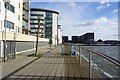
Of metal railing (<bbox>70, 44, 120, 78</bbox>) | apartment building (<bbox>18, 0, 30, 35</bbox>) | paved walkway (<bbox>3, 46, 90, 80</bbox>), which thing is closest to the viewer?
metal railing (<bbox>70, 44, 120, 78</bbox>)

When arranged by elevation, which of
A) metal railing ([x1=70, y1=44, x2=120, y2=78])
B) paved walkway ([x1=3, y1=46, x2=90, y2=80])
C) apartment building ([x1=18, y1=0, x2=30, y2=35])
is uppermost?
apartment building ([x1=18, y1=0, x2=30, y2=35])

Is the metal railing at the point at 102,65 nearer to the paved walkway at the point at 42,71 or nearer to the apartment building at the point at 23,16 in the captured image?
the paved walkway at the point at 42,71

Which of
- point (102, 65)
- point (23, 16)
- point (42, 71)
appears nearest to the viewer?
point (102, 65)

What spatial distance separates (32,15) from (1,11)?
308 ft

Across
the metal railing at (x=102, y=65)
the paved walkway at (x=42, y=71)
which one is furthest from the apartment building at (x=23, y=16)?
the metal railing at (x=102, y=65)

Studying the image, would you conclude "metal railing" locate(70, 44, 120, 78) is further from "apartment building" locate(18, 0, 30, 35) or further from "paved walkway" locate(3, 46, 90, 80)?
"apartment building" locate(18, 0, 30, 35)

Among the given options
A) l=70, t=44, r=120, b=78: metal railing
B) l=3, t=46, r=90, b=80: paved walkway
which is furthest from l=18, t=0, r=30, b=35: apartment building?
l=70, t=44, r=120, b=78: metal railing

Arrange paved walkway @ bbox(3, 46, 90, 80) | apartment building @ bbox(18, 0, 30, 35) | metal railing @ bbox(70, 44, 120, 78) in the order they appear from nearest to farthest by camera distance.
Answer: metal railing @ bbox(70, 44, 120, 78) < paved walkway @ bbox(3, 46, 90, 80) < apartment building @ bbox(18, 0, 30, 35)

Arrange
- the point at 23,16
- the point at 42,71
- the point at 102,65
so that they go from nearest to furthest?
the point at 102,65
the point at 42,71
the point at 23,16

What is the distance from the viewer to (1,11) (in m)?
30.5

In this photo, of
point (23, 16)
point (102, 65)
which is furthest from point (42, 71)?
point (23, 16)

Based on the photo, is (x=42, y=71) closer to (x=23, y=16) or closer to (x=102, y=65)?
(x=102, y=65)

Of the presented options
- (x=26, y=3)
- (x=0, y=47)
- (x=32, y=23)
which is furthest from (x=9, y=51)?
(x=32, y=23)

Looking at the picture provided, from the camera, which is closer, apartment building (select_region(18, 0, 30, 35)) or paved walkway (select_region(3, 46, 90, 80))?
paved walkway (select_region(3, 46, 90, 80))
